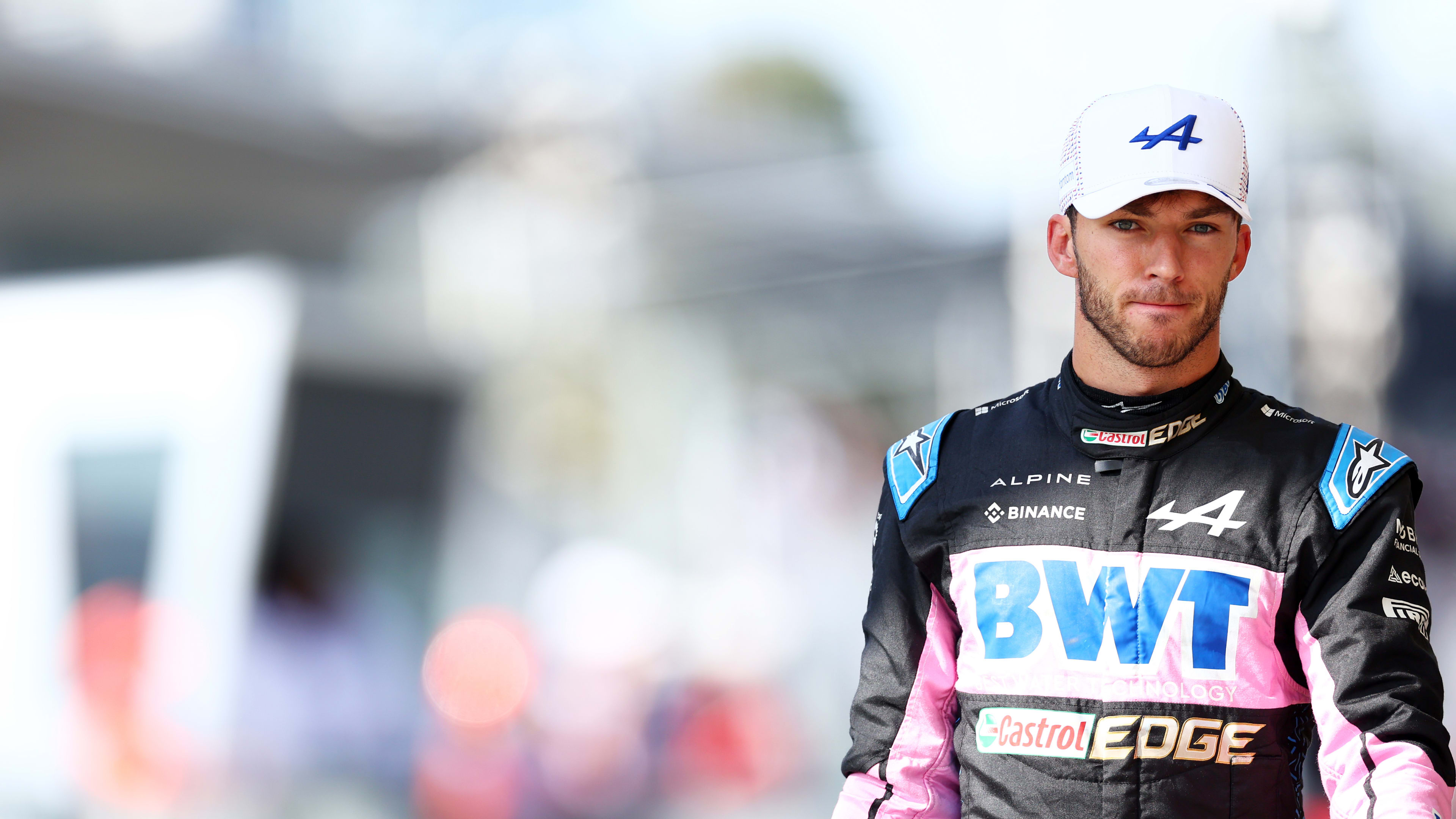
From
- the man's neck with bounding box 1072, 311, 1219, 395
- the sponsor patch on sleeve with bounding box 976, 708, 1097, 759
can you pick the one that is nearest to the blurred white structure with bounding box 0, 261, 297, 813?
the sponsor patch on sleeve with bounding box 976, 708, 1097, 759

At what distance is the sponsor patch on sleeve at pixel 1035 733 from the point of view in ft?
5.54

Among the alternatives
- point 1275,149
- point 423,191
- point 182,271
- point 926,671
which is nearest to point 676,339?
point 423,191

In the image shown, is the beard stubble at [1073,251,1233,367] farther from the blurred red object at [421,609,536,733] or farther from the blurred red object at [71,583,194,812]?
the blurred red object at [71,583,194,812]

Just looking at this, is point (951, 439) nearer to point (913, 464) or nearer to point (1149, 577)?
point (913, 464)

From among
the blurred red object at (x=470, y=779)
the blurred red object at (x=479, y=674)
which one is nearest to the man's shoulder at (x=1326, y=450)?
the blurred red object at (x=470, y=779)

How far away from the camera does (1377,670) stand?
5.06 ft

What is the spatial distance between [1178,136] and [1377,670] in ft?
2.19

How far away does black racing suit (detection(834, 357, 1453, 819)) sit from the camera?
1.57 m

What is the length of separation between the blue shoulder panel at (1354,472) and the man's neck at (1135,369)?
0.19 meters

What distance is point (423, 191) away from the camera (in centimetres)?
1201

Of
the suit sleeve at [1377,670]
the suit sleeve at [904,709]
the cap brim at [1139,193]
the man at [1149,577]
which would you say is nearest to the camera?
the suit sleeve at [1377,670]

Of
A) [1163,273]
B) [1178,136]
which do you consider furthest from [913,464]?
[1178,136]

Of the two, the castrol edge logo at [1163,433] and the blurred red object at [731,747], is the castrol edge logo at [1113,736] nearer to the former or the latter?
the castrol edge logo at [1163,433]

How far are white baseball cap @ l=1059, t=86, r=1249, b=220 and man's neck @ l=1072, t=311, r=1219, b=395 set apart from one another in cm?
16
